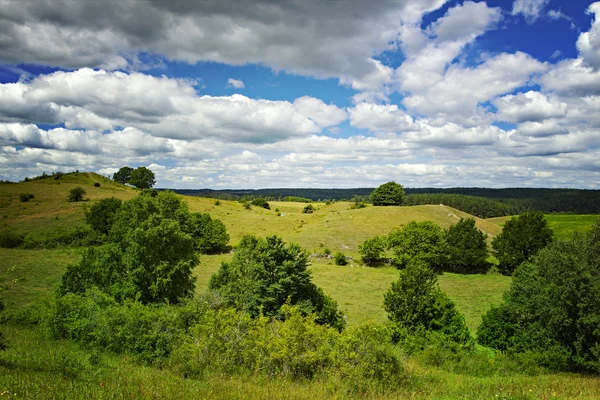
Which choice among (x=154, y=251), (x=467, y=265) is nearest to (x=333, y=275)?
(x=467, y=265)

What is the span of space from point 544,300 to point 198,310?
2315 centimetres

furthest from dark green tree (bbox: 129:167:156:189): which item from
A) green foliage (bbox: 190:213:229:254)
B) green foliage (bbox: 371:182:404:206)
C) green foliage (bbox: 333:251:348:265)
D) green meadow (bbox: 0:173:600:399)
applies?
green foliage (bbox: 333:251:348:265)

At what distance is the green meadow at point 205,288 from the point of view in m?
8.09

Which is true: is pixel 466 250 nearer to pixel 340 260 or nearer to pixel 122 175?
pixel 340 260

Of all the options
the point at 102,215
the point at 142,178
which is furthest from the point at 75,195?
the point at 142,178

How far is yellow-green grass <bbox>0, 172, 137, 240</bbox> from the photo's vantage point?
59969mm

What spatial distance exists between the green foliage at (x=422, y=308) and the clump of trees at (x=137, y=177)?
119777mm

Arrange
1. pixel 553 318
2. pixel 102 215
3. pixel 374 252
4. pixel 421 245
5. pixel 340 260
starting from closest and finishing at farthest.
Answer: pixel 553 318, pixel 421 245, pixel 374 252, pixel 102 215, pixel 340 260

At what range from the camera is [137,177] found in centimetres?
12606

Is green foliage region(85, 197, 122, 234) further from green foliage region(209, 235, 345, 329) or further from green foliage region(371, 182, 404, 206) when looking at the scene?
green foliage region(371, 182, 404, 206)

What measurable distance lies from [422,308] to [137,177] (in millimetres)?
124050

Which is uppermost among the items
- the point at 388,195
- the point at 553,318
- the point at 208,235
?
the point at 388,195

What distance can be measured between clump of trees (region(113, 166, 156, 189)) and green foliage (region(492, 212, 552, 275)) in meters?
115

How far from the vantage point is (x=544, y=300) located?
931 inches
